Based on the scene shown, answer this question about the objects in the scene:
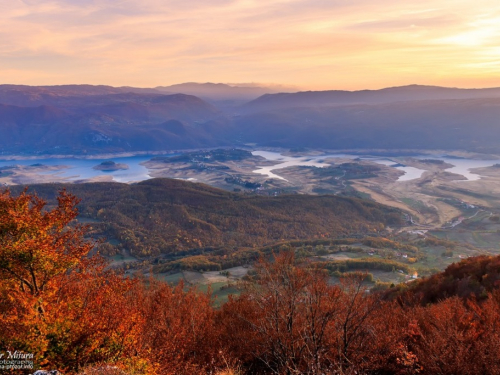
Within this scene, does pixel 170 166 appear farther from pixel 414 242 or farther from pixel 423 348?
pixel 423 348

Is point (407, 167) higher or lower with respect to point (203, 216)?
higher

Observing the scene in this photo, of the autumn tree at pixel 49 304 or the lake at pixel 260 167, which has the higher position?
the autumn tree at pixel 49 304

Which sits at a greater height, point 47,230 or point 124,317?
point 47,230

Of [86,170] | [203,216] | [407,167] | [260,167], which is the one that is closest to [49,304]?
[203,216]

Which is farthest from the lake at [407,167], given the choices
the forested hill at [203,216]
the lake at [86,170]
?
the lake at [86,170]

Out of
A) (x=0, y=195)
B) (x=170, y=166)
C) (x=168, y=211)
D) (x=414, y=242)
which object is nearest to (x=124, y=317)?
(x=0, y=195)

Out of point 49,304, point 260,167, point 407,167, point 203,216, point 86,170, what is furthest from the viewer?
point 86,170

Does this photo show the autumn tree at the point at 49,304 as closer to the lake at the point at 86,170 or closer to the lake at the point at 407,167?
the lake at the point at 407,167

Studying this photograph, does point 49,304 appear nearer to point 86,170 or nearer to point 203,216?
point 203,216

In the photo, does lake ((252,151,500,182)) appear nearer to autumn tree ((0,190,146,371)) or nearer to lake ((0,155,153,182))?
lake ((0,155,153,182))
